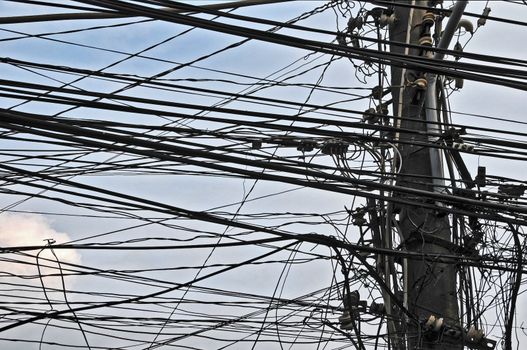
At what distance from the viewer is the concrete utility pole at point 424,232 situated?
5758mm

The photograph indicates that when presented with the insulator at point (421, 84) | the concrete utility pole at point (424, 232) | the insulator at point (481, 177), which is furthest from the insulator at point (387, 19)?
the insulator at point (481, 177)

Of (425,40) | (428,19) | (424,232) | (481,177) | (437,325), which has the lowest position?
(437,325)

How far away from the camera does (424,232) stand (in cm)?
591

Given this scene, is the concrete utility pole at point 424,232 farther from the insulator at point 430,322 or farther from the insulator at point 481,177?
the insulator at point 481,177

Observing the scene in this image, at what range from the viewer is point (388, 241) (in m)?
6.34

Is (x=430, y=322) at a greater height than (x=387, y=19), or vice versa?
(x=387, y=19)

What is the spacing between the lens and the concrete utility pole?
5.76m

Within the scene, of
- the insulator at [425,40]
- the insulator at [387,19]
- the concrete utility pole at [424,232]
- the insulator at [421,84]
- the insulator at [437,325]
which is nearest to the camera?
the insulator at [437,325]

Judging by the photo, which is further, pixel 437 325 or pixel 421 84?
pixel 421 84

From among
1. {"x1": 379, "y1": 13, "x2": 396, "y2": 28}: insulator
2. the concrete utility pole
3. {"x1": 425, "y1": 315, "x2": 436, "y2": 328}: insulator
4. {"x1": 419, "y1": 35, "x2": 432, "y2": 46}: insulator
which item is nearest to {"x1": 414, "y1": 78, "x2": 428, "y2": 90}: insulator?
the concrete utility pole

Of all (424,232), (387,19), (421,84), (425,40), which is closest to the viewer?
(424,232)

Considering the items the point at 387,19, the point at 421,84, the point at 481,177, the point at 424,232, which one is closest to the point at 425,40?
the point at 421,84

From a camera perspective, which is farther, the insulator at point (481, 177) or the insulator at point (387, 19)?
the insulator at point (387, 19)

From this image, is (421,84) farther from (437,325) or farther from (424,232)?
(437,325)
